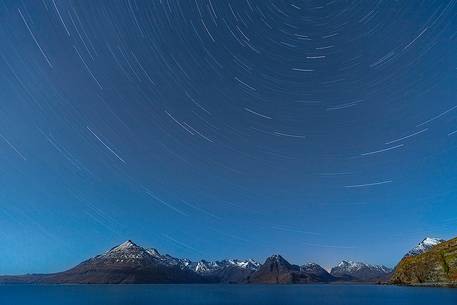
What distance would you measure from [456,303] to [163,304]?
108936 millimetres

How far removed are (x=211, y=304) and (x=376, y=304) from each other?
66173 millimetres

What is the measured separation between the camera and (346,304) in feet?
516

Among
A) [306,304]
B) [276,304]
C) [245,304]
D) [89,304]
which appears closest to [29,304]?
[89,304]

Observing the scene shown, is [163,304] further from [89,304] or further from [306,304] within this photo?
[306,304]

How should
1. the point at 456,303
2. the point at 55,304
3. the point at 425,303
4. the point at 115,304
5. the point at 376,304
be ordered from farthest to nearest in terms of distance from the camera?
the point at 55,304
the point at 115,304
the point at 376,304
the point at 425,303
the point at 456,303

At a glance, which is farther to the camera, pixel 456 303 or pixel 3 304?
pixel 3 304

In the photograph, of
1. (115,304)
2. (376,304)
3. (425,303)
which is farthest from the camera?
(115,304)

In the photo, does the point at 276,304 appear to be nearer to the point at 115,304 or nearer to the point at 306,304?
the point at 306,304

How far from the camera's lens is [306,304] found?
158 meters

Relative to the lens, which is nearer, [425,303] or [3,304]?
[425,303]

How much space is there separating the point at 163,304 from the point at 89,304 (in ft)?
118

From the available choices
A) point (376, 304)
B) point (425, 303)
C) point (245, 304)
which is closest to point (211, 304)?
point (245, 304)

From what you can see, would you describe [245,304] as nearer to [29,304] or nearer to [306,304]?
[306,304]

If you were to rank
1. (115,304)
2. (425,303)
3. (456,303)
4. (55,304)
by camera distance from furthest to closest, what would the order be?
(55,304) → (115,304) → (425,303) → (456,303)
